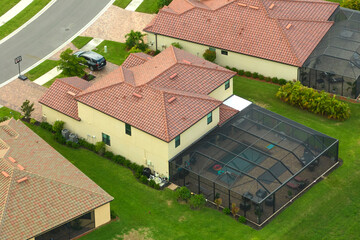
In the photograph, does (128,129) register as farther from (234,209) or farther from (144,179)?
(234,209)

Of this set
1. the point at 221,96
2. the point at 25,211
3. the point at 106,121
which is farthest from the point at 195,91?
the point at 25,211

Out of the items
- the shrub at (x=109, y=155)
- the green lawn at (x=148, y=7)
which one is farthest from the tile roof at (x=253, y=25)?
the shrub at (x=109, y=155)

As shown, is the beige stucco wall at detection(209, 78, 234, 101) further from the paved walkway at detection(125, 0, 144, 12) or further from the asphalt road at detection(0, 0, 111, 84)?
the paved walkway at detection(125, 0, 144, 12)

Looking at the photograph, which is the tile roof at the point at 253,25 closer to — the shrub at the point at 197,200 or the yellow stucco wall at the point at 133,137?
the yellow stucco wall at the point at 133,137

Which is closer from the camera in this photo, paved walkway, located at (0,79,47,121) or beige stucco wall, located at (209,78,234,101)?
beige stucco wall, located at (209,78,234,101)

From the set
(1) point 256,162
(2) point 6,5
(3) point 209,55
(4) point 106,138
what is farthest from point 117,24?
(1) point 256,162

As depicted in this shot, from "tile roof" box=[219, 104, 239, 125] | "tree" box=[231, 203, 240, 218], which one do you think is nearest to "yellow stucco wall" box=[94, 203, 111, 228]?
"tree" box=[231, 203, 240, 218]

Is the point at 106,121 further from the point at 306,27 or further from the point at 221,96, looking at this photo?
the point at 306,27
